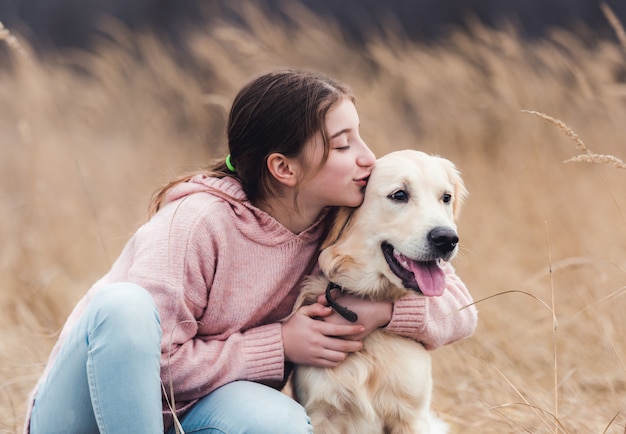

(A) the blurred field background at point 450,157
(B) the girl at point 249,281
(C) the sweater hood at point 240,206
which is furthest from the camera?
(A) the blurred field background at point 450,157

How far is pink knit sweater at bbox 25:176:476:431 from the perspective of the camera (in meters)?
1.93

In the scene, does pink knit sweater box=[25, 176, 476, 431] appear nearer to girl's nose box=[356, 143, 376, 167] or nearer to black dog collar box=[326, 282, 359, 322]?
black dog collar box=[326, 282, 359, 322]

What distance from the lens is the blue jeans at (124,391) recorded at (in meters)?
1.69

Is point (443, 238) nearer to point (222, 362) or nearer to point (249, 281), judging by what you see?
point (249, 281)

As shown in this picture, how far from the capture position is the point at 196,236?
1.99 meters

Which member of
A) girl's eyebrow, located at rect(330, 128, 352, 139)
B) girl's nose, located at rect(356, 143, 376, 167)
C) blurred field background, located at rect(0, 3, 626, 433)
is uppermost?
girl's eyebrow, located at rect(330, 128, 352, 139)

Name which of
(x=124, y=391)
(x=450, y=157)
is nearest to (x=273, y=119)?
(x=124, y=391)

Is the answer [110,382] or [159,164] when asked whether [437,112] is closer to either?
[159,164]

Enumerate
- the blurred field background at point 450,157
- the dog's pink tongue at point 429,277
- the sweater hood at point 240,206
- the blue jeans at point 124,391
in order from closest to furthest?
1. the blue jeans at point 124,391
2. the dog's pink tongue at point 429,277
3. the sweater hood at point 240,206
4. the blurred field background at point 450,157

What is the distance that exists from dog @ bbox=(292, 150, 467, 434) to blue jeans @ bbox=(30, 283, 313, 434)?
18 cm

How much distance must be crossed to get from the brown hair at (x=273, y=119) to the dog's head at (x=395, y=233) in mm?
185

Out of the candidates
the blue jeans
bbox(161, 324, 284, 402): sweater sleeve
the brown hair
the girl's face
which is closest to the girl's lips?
the girl's face

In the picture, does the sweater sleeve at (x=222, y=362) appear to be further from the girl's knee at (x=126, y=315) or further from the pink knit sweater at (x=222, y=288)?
the girl's knee at (x=126, y=315)

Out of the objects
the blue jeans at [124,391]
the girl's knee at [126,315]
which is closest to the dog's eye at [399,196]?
the blue jeans at [124,391]
